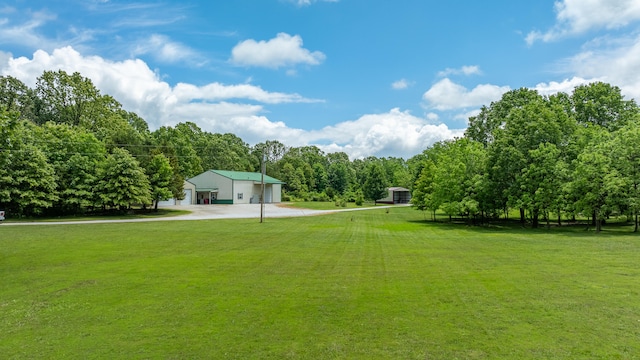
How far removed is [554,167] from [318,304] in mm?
27114

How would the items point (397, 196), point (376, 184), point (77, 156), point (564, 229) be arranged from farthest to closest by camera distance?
point (376, 184) → point (397, 196) → point (77, 156) → point (564, 229)

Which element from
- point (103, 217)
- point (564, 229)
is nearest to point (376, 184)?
point (564, 229)

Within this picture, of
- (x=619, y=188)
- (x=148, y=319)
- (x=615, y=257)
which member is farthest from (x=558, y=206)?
(x=148, y=319)

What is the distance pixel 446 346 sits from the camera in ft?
20.4

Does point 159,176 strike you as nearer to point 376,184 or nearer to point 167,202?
point 167,202

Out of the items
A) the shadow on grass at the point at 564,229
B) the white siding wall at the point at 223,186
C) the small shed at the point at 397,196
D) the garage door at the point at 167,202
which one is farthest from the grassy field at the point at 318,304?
the small shed at the point at 397,196

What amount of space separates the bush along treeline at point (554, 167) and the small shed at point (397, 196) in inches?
1612

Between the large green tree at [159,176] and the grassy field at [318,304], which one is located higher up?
the large green tree at [159,176]

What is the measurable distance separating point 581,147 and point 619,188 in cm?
572

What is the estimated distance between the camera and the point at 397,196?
83000mm

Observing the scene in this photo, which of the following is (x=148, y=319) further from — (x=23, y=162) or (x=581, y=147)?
(x=23, y=162)

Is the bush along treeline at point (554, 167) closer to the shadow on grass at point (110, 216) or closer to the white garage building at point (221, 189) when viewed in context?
the shadow on grass at point (110, 216)

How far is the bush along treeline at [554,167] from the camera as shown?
25766 millimetres

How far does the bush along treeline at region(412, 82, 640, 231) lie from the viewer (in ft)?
84.5
